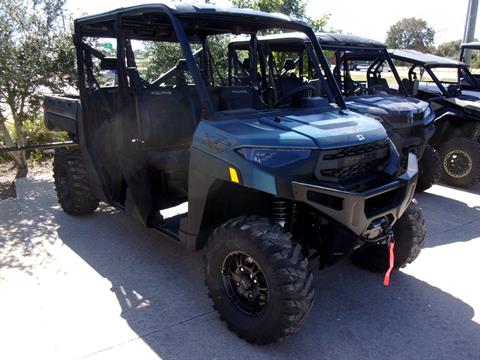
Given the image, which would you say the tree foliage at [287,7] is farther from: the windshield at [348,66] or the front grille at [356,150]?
the front grille at [356,150]

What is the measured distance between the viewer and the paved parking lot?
2.89 meters

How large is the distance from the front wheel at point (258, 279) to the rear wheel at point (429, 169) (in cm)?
418

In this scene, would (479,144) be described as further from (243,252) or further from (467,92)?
(243,252)

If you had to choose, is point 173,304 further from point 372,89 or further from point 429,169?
point 372,89

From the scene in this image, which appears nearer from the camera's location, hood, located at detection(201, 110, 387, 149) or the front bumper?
the front bumper

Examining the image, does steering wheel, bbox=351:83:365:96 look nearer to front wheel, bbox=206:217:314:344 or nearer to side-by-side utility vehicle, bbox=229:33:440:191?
side-by-side utility vehicle, bbox=229:33:440:191

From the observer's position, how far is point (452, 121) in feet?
23.6

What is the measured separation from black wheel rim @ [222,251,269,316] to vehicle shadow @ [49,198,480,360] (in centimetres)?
24

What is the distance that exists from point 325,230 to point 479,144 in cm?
480

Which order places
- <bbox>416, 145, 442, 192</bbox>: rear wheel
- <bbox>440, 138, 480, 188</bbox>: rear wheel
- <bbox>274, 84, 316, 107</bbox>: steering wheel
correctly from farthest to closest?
<bbox>440, 138, 480, 188</bbox>: rear wheel < <bbox>416, 145, 442, 192</bbox>: rear wheel < <bbox>274, 84, 316, 107</bbox>: steering wheel

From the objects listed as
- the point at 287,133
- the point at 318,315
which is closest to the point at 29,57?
the point at 287,133

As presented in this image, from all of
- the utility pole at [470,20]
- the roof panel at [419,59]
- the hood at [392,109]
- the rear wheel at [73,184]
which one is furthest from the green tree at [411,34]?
the rear wheel at [73,184]

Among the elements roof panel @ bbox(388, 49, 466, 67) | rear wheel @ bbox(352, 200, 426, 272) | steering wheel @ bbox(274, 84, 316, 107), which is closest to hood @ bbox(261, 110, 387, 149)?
steering wheel @ bbox(274, 84, 316, 107)

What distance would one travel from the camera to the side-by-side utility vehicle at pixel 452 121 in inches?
265
